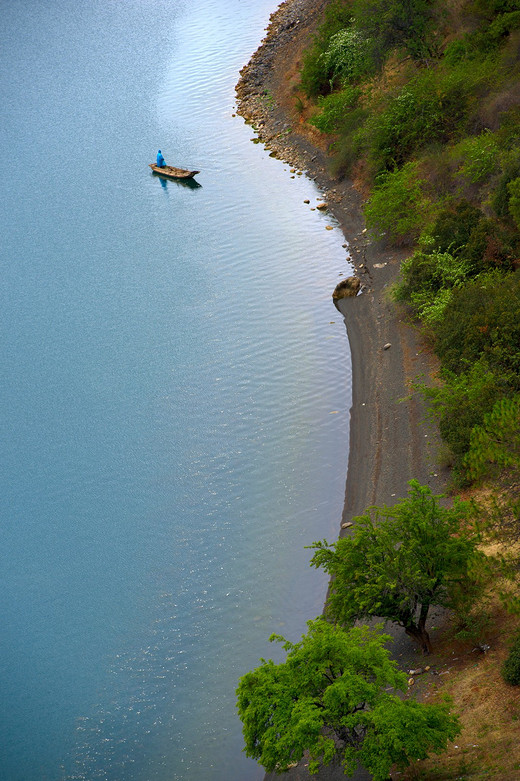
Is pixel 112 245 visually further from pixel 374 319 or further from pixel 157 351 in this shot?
pixel 374 319

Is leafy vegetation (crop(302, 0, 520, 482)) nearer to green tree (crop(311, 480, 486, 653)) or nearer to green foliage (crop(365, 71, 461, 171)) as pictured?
green foliage (crop(365, 71, 461, 171))

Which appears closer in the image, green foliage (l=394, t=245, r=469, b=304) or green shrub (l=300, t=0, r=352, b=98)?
green foliage (l=394, t=245, r=469, b=304)

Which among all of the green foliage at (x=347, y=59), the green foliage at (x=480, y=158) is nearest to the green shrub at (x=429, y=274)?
the green foliage at (x=480, y=158)

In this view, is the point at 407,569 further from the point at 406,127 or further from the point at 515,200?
the point at 406,127

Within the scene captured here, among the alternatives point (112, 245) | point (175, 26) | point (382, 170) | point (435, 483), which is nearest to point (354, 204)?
point (382, 170)

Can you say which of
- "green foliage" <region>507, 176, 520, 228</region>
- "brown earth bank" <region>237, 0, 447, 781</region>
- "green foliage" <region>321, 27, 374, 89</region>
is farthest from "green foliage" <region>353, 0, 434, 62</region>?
"green foliage" <region>507, 176, 520, 228</region>
